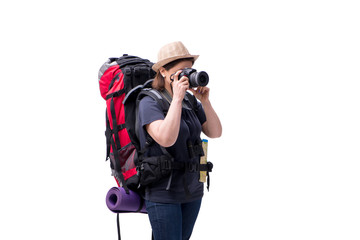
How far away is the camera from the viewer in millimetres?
3373

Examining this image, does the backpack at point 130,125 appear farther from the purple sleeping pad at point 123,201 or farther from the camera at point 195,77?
the camera at point 195,77

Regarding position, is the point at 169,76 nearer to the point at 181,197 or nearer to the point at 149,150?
the point at 149,150

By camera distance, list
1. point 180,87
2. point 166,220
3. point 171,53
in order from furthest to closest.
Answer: point 171,53 → point 166,220 → point 180,87

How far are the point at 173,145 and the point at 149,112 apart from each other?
30 centimetres

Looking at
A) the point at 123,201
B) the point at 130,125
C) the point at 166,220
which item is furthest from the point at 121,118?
the point at 166,220

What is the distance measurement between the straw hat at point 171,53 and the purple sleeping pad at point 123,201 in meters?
0.96

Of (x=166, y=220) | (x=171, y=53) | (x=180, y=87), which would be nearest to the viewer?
(x=180, y=87)

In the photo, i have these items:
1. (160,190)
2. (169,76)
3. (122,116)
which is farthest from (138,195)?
(169,76)

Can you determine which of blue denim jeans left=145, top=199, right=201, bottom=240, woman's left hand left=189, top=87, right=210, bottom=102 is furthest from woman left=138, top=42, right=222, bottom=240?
woman's left hand left=189, top=87, right=210, bottom=102

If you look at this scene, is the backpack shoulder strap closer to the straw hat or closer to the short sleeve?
the short sleeve

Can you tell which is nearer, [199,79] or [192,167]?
[199,79]

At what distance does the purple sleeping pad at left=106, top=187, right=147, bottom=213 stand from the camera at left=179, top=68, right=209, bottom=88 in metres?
0.95

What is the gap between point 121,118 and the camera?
3.72 m

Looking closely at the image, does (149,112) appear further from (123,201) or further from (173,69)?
(123,201)
